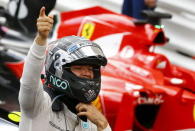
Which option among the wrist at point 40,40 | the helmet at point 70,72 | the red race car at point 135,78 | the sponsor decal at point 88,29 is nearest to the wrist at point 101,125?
the helmet at point 70,72

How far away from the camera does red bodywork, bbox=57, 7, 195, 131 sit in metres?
4.42

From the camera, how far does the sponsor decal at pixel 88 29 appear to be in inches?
205

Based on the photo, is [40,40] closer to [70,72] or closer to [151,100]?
[70,72]

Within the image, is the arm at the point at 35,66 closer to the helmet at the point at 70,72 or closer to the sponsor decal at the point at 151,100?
the helmet at the point at 70,72

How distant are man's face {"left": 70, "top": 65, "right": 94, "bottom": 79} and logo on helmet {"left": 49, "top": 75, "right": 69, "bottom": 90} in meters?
0.07

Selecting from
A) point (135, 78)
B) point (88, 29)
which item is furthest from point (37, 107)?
point (88, 29)

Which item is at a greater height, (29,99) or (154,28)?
(29,99)

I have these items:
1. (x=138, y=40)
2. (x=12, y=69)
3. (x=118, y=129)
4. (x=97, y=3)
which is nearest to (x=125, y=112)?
(x=118, y=129)

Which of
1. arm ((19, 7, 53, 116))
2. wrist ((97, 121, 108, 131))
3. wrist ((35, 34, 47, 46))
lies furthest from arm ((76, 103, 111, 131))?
wrist ((35, 34, 47, 46))

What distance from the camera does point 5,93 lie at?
5070 mm

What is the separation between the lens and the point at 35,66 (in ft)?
7.95

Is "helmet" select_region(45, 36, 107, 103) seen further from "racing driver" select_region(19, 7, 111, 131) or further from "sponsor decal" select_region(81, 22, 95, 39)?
"sponsor decal" select_region(81, 22, 95, 39)

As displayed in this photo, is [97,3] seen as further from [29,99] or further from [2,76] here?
[29,99]

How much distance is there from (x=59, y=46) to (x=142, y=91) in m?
1.82
